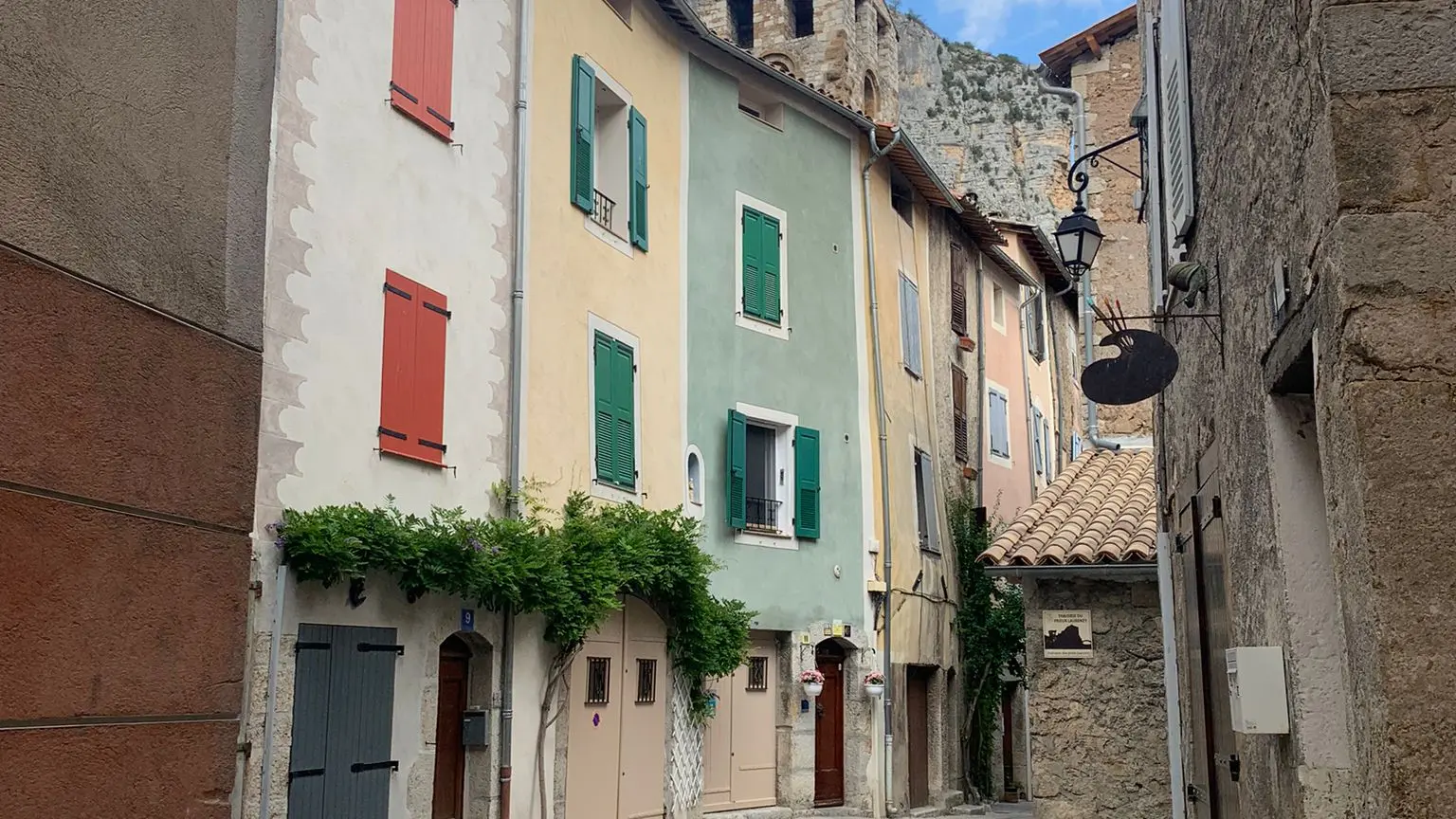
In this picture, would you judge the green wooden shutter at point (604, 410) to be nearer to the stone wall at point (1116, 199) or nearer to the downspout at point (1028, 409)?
the stone wall at point (1116, 199)

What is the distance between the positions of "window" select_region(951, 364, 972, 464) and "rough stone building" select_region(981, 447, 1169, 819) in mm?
9306

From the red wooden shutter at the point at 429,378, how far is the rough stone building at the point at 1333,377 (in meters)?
6.51

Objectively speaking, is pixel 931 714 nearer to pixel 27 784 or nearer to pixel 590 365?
pixel 590 365

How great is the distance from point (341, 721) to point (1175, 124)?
6.95 m

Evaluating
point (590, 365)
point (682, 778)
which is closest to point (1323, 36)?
point (590, 365)

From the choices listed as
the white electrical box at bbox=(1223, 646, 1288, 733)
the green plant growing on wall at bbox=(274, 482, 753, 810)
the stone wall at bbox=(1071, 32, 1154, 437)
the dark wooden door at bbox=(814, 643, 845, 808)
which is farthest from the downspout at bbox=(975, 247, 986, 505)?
the white electrical box at bbox=(1223, 646, 1288, 733)

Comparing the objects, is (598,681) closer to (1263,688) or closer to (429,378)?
(429,378)

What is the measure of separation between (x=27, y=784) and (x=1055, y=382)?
87.3 ft

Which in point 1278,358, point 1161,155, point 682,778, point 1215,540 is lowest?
point 682,778

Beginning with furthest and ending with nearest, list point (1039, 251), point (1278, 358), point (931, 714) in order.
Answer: point (1039, 251), point (931, 714), point (1278, 358)

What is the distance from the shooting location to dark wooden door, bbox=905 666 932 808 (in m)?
18.8

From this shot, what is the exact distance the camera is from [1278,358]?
14.5ft

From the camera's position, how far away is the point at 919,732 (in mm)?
19297

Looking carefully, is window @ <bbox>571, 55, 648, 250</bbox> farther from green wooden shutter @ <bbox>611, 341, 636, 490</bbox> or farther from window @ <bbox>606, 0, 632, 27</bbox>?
green wooden shutter @ <bbox>611, 341, 636, 490</bbox>
